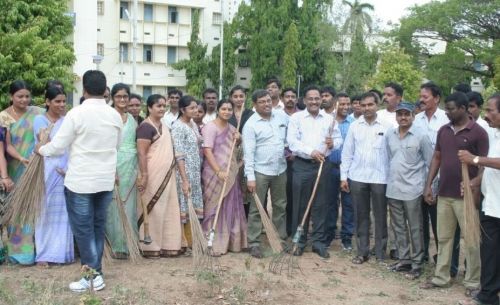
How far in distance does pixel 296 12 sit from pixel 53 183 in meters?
30.2

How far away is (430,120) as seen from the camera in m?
5.73

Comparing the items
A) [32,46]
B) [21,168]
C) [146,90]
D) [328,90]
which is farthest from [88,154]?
[146,90]

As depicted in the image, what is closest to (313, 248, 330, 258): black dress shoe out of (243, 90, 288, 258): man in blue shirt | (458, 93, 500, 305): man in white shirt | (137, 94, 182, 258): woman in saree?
(243, 90, 288, 258): man in blue shirt

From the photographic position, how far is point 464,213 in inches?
180

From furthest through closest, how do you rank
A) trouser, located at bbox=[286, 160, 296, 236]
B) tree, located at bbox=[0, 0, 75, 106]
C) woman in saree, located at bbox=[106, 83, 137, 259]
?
tree, located at bbox=[0, 0, 75, 106] < trouser, located at bbox=[286, 160, 296, 236] < woman in saree, located at bbox=[106, 83, 137, 259]

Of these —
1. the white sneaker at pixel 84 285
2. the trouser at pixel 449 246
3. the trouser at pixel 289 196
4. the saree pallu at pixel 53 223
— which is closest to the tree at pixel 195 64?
the trouser at pixel 289 196

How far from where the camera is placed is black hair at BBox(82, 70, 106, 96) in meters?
4.33

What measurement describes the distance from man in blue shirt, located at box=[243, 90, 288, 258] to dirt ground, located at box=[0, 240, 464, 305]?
0.49 m

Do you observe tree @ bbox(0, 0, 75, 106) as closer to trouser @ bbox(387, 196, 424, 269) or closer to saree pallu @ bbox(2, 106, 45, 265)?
saree pallu @ bbox(2, 106, 45, 265)

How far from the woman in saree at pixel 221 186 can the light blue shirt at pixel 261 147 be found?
0.17 m

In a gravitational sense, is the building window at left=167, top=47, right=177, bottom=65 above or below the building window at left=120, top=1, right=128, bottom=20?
below

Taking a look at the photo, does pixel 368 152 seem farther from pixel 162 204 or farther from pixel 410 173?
pixel 162 204

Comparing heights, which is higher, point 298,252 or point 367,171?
point 367,171

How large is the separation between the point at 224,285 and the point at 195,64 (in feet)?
92.2
